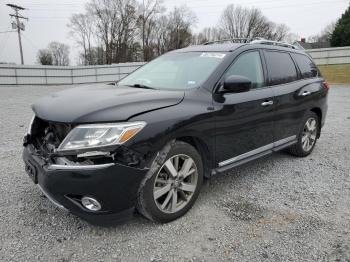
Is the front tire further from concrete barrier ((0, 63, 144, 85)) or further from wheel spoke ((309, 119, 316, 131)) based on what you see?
concrete barrier ((0, 63, 144, 85))

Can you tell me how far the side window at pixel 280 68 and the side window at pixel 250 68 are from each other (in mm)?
206

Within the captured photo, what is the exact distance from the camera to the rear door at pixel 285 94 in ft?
13.4

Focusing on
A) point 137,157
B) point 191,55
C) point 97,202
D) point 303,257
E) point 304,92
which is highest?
point 191,55

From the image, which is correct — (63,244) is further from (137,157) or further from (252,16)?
(252,16)

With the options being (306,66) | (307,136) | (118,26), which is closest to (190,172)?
(307,136)

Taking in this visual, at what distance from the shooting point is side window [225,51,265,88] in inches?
141

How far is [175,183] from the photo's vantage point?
9.70 ft

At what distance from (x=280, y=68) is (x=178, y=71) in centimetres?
153

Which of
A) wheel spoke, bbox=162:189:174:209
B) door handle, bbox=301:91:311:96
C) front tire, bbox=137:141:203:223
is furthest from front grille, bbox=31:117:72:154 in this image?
door handle, bbox=301:91:311:96

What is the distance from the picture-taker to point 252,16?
2672 inches

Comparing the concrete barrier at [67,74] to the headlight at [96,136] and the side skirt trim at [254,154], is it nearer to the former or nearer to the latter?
the side skirt trim at [254,154]

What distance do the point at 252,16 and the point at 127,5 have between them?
1257 inches

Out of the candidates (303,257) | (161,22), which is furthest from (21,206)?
(161,22)

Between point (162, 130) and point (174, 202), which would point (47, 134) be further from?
point (174, 202)
